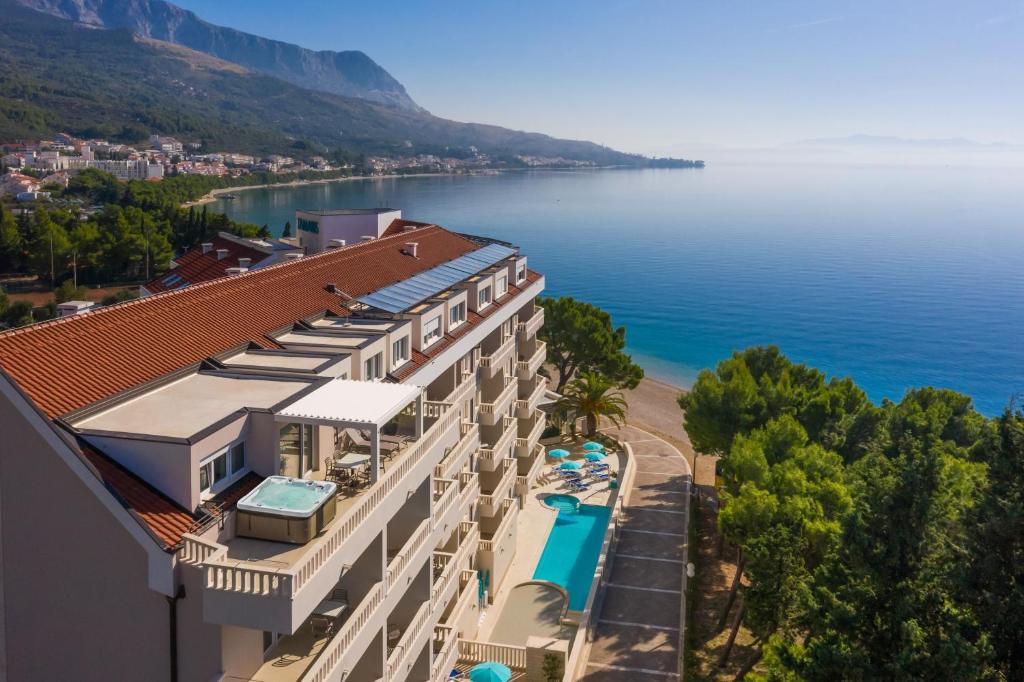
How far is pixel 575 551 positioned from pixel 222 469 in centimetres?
2044

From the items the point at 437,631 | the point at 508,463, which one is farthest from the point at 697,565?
the point at 437,631

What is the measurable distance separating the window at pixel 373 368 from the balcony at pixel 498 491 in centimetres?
A: 925

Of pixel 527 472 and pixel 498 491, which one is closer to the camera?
pixel 498 491

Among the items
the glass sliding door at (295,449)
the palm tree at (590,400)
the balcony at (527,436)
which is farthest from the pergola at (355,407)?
the palm tree at (590,400)

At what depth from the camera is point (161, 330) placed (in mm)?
15984

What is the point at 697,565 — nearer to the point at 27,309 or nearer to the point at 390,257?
the point at 390,257

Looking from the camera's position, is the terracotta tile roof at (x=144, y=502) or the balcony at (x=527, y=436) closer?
the terracotta tile roof at (x=144, y=502)

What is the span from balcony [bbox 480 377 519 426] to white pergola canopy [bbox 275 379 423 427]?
12907mm

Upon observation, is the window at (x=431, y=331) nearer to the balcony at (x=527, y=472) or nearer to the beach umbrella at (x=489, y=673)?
the beach umbrella at (x=489, y=673)

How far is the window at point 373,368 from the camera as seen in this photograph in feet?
59.9

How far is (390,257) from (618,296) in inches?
3130

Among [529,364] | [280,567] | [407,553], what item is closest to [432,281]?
[529,364]

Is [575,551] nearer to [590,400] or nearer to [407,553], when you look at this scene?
[590,400]

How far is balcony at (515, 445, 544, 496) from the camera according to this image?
3294 centimetres
